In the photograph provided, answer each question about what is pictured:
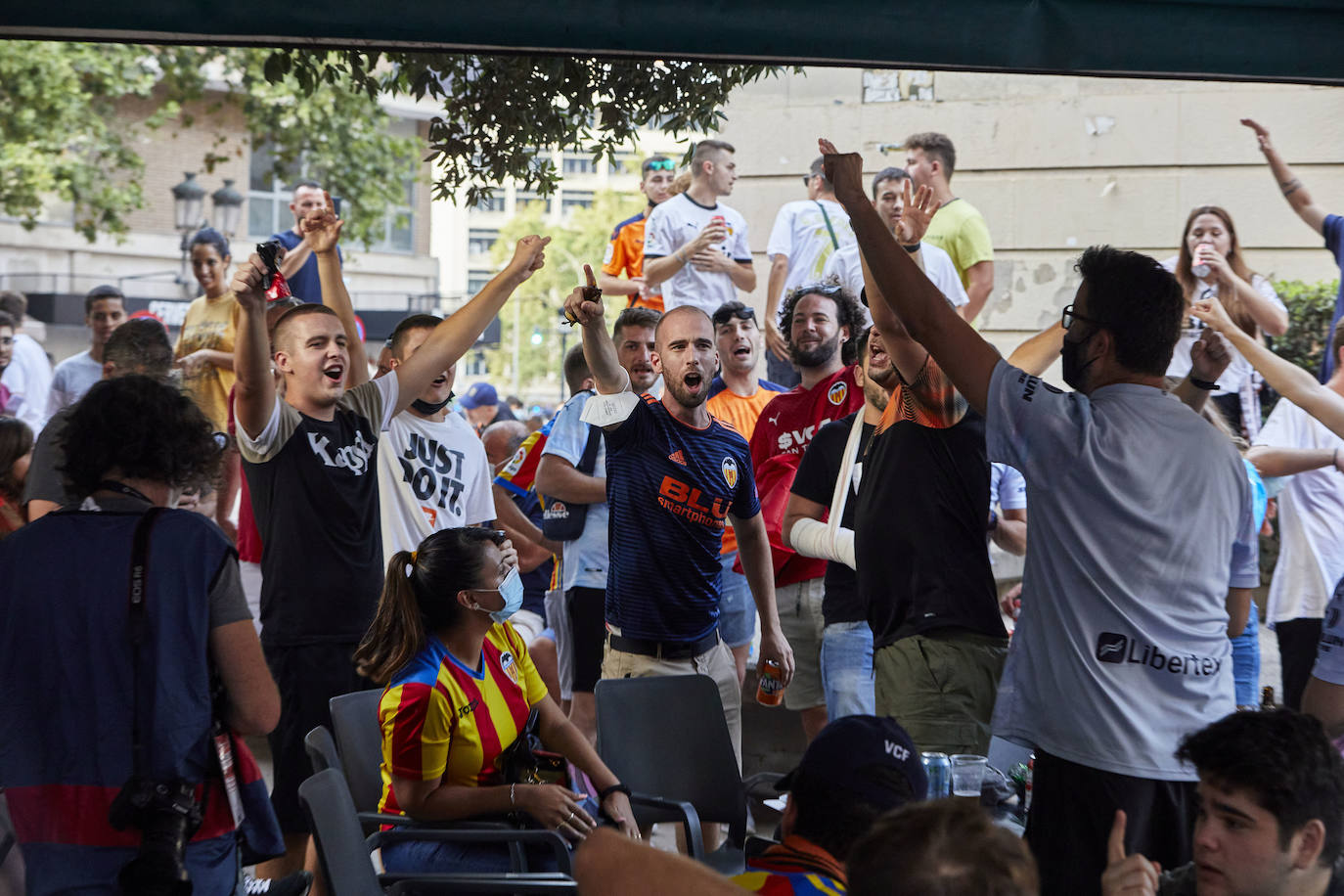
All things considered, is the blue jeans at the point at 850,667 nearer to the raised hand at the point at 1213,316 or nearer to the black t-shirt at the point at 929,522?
the black t-shirt at the point at 929,522

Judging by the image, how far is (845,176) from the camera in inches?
127

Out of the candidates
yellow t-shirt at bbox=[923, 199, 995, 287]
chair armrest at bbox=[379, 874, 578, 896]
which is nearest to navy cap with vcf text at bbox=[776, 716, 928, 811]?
chair armrest at bbox=[379, 874, 578, 896]

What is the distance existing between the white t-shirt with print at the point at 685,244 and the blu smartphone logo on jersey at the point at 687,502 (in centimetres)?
356

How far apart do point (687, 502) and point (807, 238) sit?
4.01m

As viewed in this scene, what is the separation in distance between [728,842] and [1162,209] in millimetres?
7301

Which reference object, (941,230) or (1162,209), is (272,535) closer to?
(941,230)

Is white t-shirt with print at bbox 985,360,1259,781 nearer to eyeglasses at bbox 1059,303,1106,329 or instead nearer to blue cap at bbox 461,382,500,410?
eyeglasses at bbox 1059,303,1106,329

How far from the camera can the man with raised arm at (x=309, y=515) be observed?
14.6 feet

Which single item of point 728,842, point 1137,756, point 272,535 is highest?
point 272,535

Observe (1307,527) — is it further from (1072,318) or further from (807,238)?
(807,238)

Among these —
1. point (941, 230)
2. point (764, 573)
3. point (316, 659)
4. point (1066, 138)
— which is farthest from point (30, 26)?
point (1066, 138)

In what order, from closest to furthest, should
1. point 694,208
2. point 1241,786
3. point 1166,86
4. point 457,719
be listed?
point 1241,786 → point 457,719 → point 694,208 → point 1166,86

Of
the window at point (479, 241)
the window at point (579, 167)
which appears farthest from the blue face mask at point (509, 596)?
the window at point (579, 167)

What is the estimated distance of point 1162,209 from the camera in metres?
9.80
